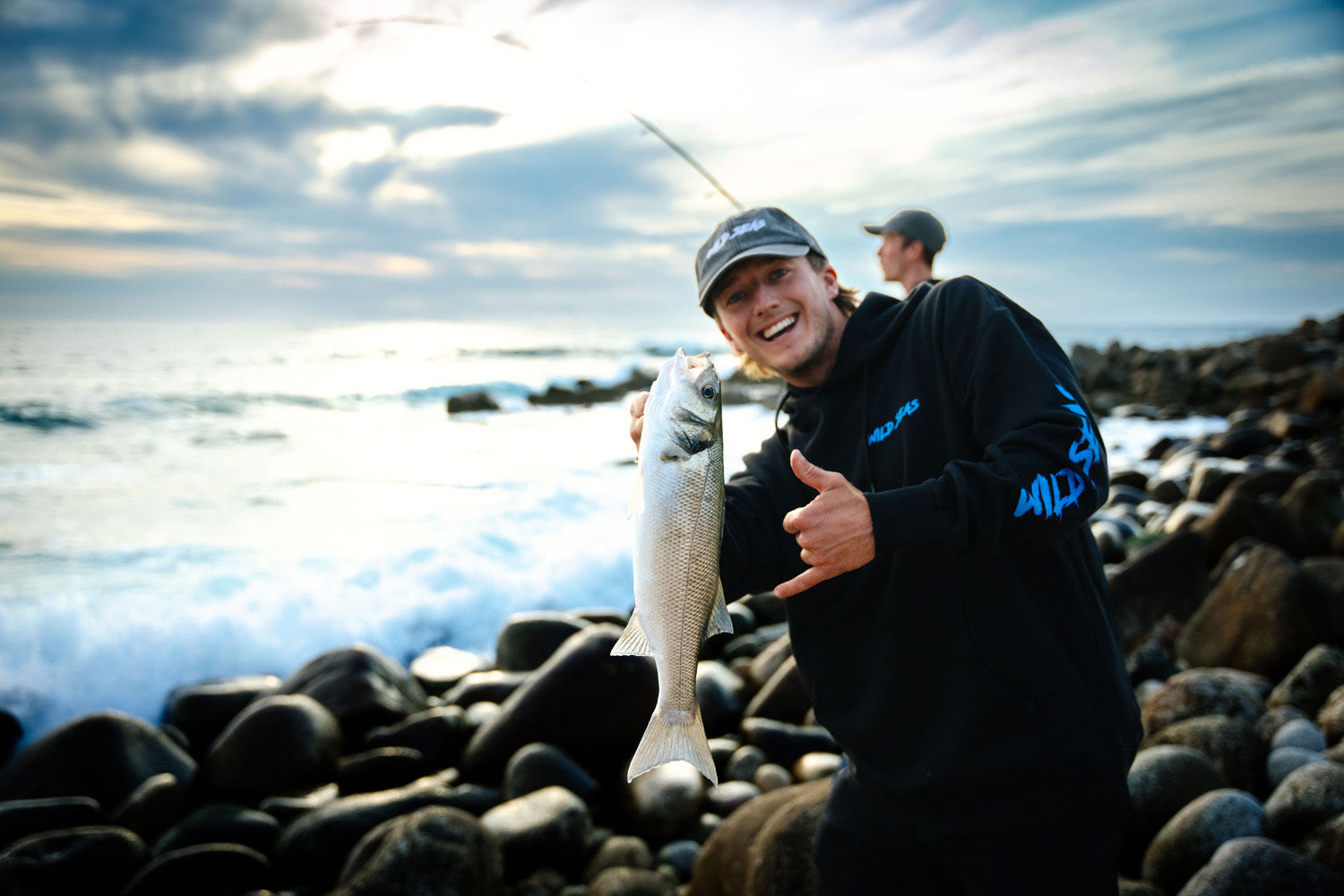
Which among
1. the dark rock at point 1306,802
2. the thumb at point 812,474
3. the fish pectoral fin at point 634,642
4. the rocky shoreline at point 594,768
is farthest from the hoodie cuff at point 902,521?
the dark rock at point 1306,802

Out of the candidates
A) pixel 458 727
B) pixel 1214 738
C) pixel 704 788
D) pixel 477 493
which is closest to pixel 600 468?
pixel 477 493

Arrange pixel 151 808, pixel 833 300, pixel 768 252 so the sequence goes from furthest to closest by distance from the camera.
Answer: pixel 151 808 → pixel 833 300 → pixel 768 252

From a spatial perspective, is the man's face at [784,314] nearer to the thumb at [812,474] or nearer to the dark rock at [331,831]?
the thumb at [812,474]

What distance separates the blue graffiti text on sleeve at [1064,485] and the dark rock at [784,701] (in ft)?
15.5

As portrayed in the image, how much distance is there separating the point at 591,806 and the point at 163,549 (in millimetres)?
10019

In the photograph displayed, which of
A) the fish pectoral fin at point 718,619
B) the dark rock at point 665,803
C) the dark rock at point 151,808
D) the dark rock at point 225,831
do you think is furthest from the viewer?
the dark rock at point 151,808

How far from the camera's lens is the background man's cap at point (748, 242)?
318 centimetres

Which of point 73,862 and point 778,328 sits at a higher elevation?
point 778,328

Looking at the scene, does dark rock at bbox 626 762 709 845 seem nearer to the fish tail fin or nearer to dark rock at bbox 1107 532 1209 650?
the fish tail fin

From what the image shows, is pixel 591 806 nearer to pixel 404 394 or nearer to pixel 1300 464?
pixel 1300 464

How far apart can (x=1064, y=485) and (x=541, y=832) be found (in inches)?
158

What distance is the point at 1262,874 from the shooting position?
130 inches

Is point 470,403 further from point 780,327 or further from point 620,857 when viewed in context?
point 780,327

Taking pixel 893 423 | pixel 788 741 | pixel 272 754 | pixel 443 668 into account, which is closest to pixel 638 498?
pixel 893 423
